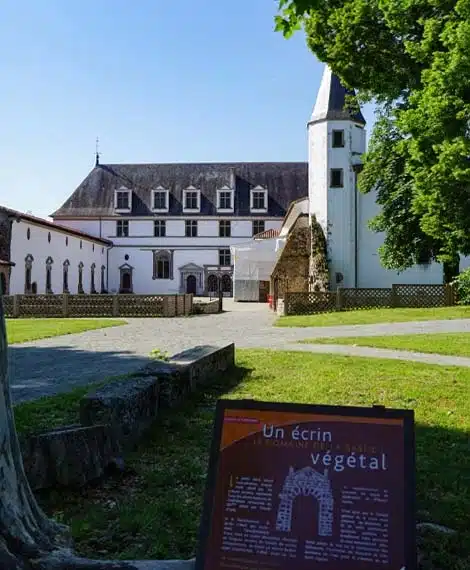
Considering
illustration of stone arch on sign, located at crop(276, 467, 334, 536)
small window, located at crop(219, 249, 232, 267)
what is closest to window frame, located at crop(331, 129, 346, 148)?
small window, located at crop(219, 249, 232, 267)

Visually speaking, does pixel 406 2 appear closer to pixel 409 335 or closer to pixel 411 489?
pixel 409 335

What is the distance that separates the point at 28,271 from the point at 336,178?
2213 cm

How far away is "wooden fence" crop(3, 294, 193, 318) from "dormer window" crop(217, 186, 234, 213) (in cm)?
3399

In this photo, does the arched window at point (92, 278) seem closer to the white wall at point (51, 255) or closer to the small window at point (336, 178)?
the white wall at point (51, 255)

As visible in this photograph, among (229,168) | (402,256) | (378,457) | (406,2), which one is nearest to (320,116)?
(402,256)

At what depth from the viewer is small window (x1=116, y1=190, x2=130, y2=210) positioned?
220 ft

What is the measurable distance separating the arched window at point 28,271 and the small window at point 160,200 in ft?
73.4

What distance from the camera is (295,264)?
133ft

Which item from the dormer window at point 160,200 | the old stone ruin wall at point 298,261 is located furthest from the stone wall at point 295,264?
the dormer window at point 160,200

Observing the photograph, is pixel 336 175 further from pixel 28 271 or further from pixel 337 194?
pixel 28 271

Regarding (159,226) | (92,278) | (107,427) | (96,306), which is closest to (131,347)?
(107,427)

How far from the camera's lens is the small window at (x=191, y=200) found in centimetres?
6738

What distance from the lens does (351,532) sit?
8.80 ft

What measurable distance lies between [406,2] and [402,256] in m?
15.2
